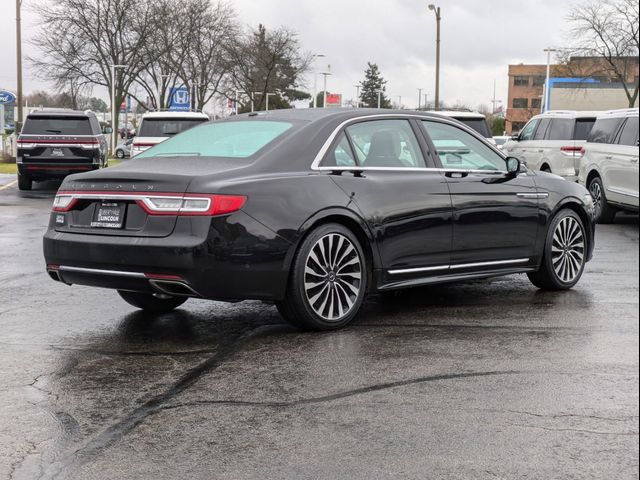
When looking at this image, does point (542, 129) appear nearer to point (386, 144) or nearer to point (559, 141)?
point (559, 141)

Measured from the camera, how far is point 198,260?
19.6 feet

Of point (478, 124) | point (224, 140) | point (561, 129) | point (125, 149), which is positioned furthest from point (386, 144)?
point (125, 149)

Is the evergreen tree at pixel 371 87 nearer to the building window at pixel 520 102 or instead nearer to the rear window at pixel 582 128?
the building window at pixel 520 102

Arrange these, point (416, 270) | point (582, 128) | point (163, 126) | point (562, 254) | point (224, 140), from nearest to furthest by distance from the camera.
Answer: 1. point (224, 140)
2. point (416, 270)
3. point (562, 254)
4. point (582, 128)
5. point (163, 126)

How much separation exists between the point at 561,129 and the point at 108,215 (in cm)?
Answer: 1561

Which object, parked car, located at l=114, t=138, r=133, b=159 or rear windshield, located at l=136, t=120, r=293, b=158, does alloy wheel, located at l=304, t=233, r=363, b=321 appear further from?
parked car, located at l=114, t=138, r=133, b=159

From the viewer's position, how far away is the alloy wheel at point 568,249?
27.1ft

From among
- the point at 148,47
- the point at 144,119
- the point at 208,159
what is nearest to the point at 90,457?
the point at 208,159

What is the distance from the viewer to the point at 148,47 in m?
60.9

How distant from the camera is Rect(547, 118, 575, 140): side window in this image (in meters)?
20.1

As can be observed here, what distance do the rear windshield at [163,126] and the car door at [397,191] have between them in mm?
17354

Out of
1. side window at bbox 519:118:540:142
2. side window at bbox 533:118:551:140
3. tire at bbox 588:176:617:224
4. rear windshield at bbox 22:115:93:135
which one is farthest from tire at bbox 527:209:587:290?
rear windshield at bbox 22:115:93:135

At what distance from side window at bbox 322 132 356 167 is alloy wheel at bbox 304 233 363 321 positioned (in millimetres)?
549

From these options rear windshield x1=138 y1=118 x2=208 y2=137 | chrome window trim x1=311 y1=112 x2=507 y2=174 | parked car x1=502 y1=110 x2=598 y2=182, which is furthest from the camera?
rear windshield x1=138 y1=118 x2=208 y2=137
